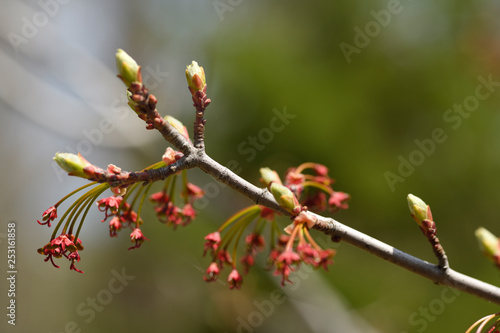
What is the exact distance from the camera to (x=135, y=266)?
4504 mm

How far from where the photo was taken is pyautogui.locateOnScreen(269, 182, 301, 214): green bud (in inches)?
42.3

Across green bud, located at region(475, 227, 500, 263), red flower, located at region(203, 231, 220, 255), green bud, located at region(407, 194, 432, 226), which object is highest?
red flower, located at region(203, 231, 220, 255)

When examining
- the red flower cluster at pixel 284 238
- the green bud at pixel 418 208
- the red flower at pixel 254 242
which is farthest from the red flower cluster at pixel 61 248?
the green bud at pixel 418 208

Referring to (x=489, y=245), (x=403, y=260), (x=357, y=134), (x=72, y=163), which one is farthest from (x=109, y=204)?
(x=357, y=134)

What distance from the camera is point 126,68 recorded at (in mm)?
934

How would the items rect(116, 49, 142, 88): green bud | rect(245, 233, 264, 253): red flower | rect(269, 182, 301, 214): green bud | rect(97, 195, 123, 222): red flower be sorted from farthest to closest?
rect(245, 233, 264, 253): red flower → rect(97, 195, 123, 222): red flower → rect(269, 182, 301, 214): green bud → rect(116, 49, 142, 88): green bud

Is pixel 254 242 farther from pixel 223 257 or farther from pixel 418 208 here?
pixel 418 208

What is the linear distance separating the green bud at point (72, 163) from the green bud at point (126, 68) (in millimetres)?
225

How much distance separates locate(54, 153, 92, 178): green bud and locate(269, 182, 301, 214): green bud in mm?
444

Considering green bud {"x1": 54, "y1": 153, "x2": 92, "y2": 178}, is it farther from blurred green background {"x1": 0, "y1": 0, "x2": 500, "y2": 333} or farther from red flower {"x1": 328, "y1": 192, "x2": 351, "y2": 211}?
blurred green background {"x1": 0, "y1": 0, "x2": 500, "y2": 333}

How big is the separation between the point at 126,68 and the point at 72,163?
10.3 inches

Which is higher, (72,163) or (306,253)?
(72,163)

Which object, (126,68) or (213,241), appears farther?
(213,241)

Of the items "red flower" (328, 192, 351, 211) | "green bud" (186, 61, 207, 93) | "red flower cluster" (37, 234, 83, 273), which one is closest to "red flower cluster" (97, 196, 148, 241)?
"red flower cluster" (37, 234, 83, 273)
